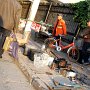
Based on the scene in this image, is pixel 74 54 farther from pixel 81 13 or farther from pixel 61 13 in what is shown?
pixel 61 13

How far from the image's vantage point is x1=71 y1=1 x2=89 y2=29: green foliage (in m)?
15.2

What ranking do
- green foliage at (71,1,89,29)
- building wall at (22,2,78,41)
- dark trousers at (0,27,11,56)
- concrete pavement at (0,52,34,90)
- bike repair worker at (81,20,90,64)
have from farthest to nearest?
building wall at (22,2,78,41) → green foliage at (71,1,89,29) → bike repair worker at (81,20,90,64) → dark trousers at (0,27,11,56) → concrete pavement at (0,52,34,90)

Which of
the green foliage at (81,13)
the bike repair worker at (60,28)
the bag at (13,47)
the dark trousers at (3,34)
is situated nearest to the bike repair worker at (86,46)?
the green foliage at (81,13)

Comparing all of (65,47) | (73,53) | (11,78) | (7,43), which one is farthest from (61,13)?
(11,78)

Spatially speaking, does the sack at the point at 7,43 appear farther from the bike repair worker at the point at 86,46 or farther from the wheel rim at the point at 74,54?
the bike repair worker at the point at 86,46

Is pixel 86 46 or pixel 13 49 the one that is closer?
pixel 13 49

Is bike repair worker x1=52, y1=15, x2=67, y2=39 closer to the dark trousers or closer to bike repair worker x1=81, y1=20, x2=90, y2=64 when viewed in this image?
bike repair worker x1=81, y1=20, x2=90, y2=64

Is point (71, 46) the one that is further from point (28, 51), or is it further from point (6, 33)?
point (6, 33)

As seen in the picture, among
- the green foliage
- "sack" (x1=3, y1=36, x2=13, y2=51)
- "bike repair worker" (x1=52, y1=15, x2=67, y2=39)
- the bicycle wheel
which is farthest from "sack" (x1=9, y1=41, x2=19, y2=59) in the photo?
the green foliage

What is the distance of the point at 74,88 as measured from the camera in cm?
887

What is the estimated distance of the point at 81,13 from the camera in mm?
15602

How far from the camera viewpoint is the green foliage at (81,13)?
1524cm

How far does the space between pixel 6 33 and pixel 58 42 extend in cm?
506

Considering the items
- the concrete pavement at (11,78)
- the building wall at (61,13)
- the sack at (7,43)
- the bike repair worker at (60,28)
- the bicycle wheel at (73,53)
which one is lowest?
the concrete pavement at (11,78)
